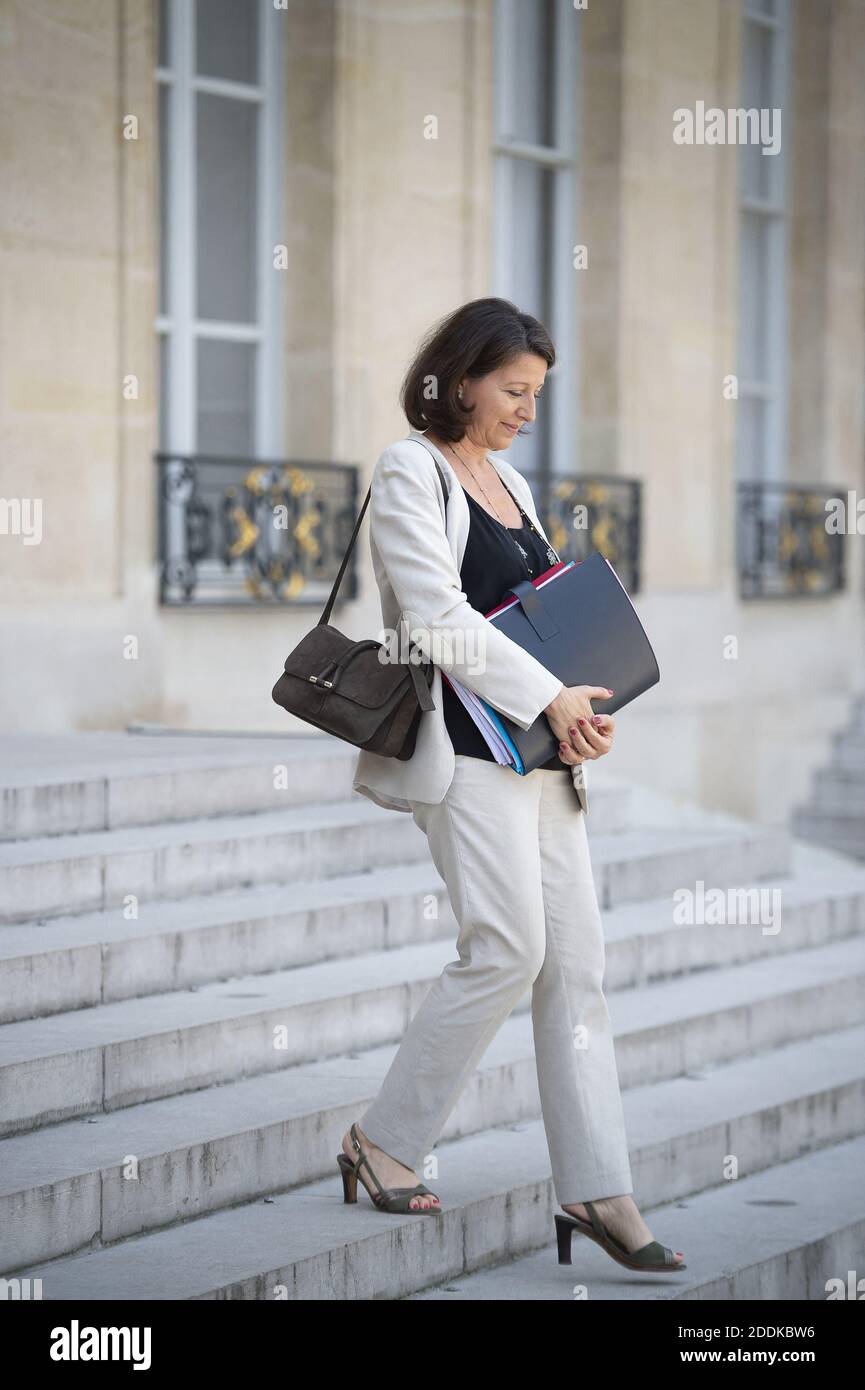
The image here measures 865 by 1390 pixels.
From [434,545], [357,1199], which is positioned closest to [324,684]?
[434,545]

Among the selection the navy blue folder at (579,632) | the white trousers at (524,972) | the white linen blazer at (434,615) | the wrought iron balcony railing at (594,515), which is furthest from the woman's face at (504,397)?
the wrought iron balcony railing at (594,515)

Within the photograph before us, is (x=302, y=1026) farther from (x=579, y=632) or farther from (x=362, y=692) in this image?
(x=579, y=632)

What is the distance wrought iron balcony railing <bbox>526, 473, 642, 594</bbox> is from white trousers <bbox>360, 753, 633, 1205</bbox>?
658 centimetres

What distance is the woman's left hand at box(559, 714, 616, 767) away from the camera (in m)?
3.70

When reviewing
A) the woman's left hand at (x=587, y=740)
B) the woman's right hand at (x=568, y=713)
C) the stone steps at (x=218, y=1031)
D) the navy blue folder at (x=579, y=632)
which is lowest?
the stone steps at (x=218, y=1031)

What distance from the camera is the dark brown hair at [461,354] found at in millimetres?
3770

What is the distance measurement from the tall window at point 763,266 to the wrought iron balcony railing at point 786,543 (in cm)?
36

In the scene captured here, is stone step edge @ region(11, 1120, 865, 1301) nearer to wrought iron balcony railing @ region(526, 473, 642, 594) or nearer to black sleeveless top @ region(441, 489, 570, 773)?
black sleeveless top @ region(441, 489, 570, 773)

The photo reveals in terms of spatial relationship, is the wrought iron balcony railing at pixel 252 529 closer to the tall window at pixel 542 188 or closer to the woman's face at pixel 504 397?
the tall window at pixel 542 188

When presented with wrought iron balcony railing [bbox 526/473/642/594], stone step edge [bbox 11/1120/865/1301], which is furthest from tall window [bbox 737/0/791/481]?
stone step edge [bbox 11/1120/865/1301]

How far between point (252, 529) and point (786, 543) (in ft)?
15.7

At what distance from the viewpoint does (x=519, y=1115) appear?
4973 mm

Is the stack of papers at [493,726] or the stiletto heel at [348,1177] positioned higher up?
the stack of papers at [493,726]
